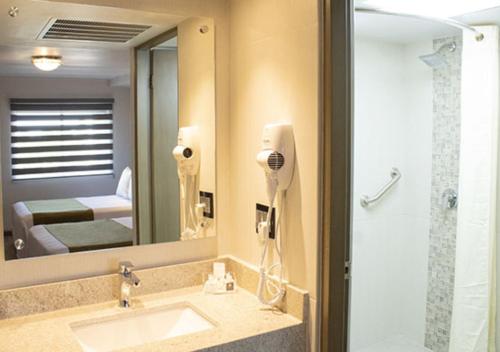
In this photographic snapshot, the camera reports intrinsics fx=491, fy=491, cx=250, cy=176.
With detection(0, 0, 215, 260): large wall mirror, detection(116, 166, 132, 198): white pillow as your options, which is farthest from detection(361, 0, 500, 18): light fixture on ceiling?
detection(116, 166, 132, 198): white pillow

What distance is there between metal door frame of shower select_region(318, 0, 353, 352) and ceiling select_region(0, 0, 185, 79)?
0.67m

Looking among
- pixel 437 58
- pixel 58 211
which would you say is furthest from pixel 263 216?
pixel 437 58

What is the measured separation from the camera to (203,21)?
1.94m

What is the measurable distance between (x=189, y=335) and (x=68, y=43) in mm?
1085

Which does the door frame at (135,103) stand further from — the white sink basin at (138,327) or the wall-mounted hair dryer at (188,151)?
the white sink basin at (138,327)

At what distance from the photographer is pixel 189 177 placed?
78.0 inches

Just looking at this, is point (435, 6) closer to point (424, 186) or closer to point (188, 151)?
point (424, 186)

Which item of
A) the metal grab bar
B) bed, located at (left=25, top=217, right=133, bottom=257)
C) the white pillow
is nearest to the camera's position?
bed, located at (left=25, top=217, right=133, bottom=257)

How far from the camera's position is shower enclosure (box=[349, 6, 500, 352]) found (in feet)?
8.32

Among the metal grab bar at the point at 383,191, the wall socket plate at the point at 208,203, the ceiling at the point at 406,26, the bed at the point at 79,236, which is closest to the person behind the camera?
the bed at the point at 79,236

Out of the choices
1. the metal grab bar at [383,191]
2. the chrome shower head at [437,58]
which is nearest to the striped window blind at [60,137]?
the metal grab bar at [383,191]

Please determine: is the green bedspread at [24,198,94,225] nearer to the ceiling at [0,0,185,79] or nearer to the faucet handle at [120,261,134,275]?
the faucet handle at [120,261,134,275]

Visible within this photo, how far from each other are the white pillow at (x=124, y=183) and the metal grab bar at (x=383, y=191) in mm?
1607

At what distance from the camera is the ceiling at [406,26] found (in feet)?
7.90
